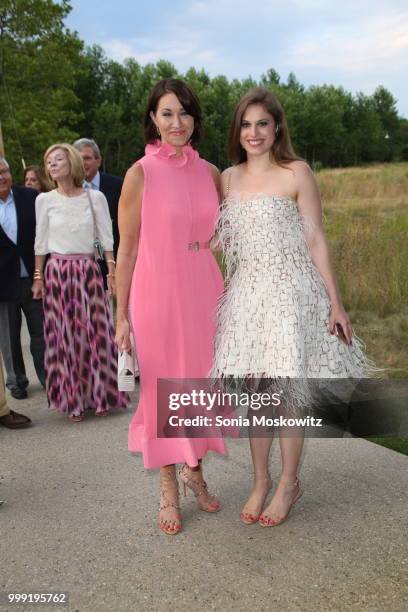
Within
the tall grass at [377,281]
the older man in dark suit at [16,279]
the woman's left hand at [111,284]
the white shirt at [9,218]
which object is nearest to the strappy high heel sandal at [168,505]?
the woman's left hand at [111,284]

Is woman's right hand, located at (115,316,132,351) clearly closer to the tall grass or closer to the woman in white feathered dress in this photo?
the woman in white feathered dress

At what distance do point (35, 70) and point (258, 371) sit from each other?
20.9 m

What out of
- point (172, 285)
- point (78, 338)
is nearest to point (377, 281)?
point (78, 338)

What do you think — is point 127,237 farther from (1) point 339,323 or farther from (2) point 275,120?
(1) point 339,323

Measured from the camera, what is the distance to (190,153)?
299 cm

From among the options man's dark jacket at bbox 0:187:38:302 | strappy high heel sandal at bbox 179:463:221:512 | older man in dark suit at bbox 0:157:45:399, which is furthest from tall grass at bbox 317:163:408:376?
man's dark jacket at bbox 0:187:38:302

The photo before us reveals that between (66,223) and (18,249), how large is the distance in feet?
2.12

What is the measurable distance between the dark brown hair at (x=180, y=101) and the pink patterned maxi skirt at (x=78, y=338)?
1.91 m

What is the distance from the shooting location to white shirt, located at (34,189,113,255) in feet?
15.3

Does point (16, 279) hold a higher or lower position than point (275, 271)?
lower

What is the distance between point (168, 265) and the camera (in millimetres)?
2902

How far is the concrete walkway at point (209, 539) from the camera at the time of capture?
2473 millimetres

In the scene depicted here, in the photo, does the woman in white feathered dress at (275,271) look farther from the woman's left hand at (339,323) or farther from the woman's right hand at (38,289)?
the woman's right hand at (38,289)

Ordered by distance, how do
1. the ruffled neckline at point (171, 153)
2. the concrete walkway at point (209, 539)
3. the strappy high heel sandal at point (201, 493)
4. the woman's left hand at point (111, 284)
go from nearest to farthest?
the concrete walkway at point (209, 539)
the ruffled neckline at point (171, 153)
the strappy high heel sandal at point (201, 493)
the woman's left hand at point (111, 284)
